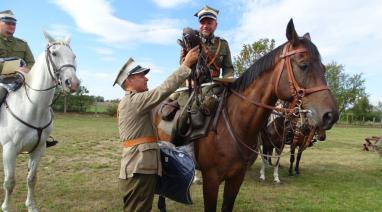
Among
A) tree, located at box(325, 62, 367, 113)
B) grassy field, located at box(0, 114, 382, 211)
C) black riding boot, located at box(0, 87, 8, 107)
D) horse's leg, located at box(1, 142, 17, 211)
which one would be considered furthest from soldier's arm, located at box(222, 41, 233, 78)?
tree, located at box(325, 62, 367, 113)

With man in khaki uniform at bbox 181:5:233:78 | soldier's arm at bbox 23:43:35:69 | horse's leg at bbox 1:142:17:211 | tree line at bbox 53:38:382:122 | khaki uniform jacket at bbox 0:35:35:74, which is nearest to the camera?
man in khaki uniform at bbox 181:5:233:78

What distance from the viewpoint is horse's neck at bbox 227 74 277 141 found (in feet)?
13.2

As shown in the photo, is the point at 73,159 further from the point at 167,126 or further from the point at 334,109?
the point at 334,109

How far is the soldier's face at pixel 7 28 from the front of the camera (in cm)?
600

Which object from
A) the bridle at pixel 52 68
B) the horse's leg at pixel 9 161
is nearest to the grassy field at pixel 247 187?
the horse's leg at pixel 9 161

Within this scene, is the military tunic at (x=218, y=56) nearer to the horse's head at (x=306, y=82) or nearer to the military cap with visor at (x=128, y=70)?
the horse's head at (x=306, y=82)

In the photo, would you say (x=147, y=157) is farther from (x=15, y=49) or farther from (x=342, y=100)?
(x=342, y=100)

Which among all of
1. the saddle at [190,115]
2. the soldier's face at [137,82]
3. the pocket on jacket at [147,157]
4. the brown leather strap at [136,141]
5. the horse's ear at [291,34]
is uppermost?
the horse's ear at [291,34]

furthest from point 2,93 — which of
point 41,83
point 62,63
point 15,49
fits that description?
point 62,63

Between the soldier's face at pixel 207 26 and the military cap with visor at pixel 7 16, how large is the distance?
3.31 m

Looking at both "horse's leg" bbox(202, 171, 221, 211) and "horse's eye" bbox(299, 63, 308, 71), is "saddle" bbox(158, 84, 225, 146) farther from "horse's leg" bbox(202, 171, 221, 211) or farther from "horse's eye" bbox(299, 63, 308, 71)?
"horse's eye" bbox(299, 63, 308, 71)

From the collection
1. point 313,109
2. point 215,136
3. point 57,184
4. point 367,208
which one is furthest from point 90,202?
point 367,208

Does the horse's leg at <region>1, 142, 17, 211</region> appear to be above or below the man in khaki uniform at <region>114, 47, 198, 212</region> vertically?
below

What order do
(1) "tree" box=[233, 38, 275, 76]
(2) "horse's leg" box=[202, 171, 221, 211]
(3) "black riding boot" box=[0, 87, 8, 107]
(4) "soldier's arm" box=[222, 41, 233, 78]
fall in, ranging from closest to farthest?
(2) "horse's leg" box=[202, 171, 221, 211], (4) "soldier's arm" box=[222, 41, 233, 78], (3) "black riding boot" box=[0, 87, 8, 107], (1) "tree" box=[233, 38, 275, 76]
